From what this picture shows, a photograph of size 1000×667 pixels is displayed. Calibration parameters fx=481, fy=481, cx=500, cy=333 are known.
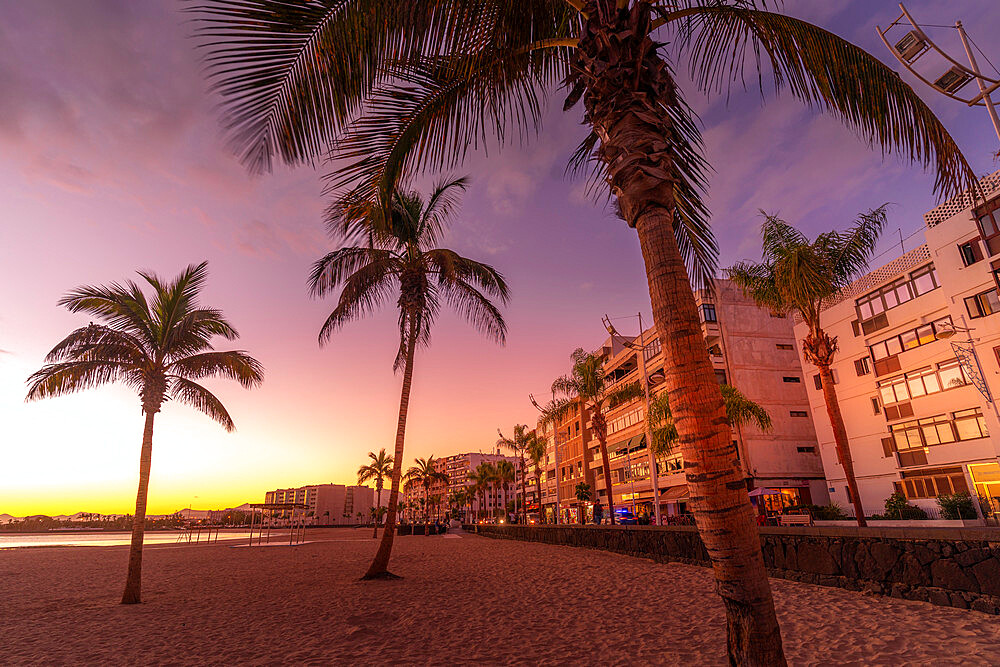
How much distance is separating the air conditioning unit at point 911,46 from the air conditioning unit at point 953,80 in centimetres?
125

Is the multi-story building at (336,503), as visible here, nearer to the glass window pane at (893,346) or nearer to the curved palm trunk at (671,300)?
the glass window pane at (893,346)

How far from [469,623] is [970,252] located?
3150cm

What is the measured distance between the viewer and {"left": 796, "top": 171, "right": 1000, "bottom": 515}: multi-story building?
78.7ft

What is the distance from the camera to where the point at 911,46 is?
524 inches

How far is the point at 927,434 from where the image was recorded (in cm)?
2722

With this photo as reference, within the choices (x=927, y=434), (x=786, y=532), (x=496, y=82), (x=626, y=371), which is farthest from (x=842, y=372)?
(x=496, y=82)

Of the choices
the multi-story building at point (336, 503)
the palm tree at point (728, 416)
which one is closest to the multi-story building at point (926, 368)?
the palm tree at point (728, 416)

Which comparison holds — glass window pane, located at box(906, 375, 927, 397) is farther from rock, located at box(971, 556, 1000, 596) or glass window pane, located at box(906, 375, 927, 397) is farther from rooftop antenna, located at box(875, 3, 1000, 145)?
rock, located at box(971, 556, 1000, 596)

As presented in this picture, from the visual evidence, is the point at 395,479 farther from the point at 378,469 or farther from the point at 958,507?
the point at 378,469

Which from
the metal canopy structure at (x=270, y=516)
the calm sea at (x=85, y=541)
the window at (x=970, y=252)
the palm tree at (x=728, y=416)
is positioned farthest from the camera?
the calm sea at (x=85, y=541)

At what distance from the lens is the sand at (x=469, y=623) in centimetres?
615

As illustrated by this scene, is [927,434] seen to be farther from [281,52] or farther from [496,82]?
[281,52]

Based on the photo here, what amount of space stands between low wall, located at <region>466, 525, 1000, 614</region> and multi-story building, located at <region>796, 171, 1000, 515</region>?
16.9 meters

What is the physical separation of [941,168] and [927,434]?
100 ft
